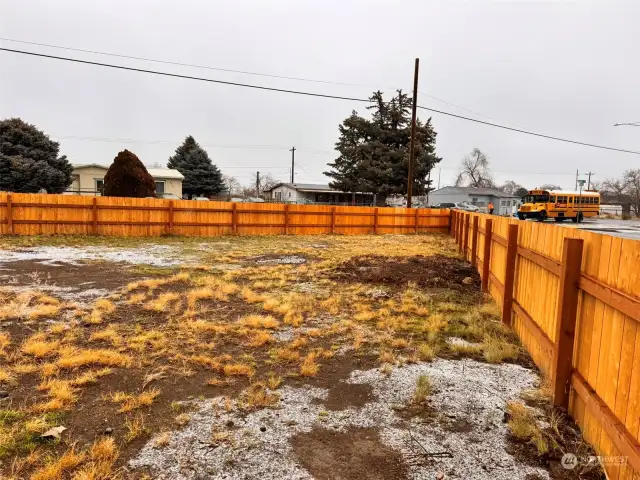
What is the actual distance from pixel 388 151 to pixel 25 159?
26.2 m

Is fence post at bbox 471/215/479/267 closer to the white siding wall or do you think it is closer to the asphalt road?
the asphalt road

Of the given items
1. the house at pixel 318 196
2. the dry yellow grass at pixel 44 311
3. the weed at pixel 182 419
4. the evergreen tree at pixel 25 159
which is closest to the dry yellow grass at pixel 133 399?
the weed at pixel 182 419

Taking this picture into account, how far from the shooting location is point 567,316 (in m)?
2.94

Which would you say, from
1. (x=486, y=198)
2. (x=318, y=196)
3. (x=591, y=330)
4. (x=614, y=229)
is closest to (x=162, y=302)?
(x=591, y=330)

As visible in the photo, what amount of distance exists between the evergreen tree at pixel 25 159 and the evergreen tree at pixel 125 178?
39.1ft

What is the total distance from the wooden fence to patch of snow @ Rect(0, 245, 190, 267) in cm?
797

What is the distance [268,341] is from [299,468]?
2.21m

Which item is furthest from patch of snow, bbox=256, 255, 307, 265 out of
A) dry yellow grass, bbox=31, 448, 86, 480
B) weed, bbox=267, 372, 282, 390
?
dry yellow grass, bbox=31, 448, 86, 480

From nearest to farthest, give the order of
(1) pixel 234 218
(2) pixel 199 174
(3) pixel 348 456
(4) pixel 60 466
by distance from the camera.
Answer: (4) pixel 60 466
(3) pixel 348 456
(1) pixel 234 218
(2) pixel 199 174

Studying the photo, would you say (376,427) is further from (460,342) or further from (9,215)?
(9,215)

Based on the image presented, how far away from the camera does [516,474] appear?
7.73 feet

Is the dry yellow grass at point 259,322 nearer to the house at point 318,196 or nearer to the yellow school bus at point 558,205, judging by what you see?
the yellow school bus at point 558,205

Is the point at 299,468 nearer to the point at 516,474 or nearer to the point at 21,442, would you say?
the point at 516,474

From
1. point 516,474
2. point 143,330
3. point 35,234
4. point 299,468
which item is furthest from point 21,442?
point 35,234
